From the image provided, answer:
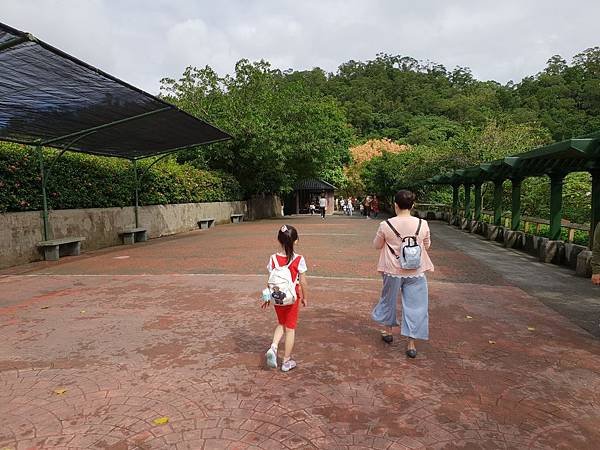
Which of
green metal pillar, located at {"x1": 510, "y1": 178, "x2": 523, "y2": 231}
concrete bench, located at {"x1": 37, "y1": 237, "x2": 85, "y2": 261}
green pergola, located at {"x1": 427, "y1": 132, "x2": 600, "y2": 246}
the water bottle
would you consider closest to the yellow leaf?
the water bottle

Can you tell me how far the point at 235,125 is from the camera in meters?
22.5

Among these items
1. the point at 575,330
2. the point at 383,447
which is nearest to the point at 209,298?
the point at 383,447

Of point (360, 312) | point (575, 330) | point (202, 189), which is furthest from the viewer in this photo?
point (202, 189)

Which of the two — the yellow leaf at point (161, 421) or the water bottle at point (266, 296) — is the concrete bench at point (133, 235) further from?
the yellow leaf at point (161, 421)

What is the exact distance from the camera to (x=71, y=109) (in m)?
9.27

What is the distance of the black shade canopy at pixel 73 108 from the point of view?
21.7ft

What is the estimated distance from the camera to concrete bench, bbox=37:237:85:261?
10.4 m

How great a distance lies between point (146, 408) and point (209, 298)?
3.20m

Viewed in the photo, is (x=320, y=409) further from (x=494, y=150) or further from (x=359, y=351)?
(x=494, y=150)

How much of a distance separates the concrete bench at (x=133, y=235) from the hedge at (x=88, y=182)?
3.06 ft

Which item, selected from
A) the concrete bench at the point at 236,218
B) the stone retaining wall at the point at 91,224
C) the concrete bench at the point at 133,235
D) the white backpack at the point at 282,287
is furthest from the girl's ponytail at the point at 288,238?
the concrete bench at the point at 236,218

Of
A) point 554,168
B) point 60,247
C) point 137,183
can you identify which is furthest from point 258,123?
point 554,168

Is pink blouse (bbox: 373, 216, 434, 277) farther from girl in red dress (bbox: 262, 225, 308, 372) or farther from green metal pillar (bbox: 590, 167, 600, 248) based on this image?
green metal pillar (bbox: 590, 167, 600, 248)

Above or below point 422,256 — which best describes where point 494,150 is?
above
